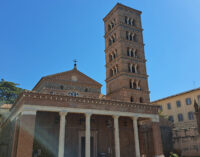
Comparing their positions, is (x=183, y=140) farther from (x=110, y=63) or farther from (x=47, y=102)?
(x=47, y=102)

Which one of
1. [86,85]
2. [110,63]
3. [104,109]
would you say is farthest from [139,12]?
[104,109]

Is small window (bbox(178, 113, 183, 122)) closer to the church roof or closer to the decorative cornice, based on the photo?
the decorative cornice

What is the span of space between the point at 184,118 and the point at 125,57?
790 inches

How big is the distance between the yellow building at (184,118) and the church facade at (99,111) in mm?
5406

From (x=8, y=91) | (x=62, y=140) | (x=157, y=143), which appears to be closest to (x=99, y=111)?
(x=62, y=140)

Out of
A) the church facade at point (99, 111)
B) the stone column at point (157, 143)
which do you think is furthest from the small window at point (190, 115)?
the stone column at point (157, 143)

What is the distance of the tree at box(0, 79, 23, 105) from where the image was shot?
153 ft

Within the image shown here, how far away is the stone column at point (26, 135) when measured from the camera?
1645 cm

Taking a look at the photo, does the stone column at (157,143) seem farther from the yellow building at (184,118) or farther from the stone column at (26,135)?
the stone column at (26,135)

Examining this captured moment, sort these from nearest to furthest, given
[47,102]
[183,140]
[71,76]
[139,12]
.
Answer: [47,102], [71,76], [183,140], [139,12]

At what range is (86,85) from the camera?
90.6ft

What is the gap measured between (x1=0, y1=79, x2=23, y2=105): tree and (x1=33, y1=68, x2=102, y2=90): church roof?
21.5 metres

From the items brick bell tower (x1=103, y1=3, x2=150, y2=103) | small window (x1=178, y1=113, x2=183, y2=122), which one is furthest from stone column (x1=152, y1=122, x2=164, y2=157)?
small window (x1=178, y1=113, x2=183, y2=122)

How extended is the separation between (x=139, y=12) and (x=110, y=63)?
35.2 ft
